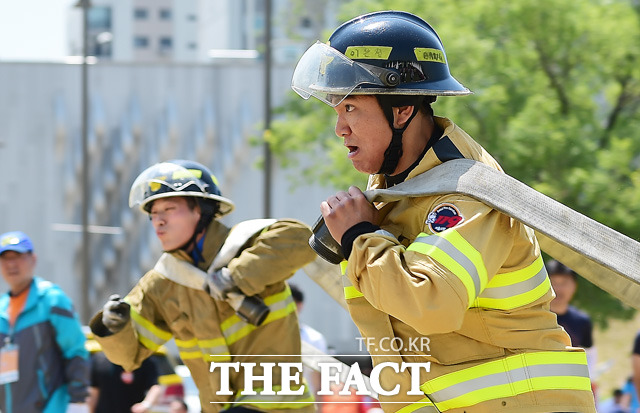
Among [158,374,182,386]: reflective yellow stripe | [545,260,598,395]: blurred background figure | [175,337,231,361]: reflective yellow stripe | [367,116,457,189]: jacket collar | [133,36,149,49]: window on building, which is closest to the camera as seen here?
[367,116,457,189]: jacket collar

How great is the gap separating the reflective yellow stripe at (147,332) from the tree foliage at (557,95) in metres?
10.1

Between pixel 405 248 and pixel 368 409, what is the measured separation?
3801 millimetres

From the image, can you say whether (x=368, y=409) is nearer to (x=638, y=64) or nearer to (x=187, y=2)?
(x=638, y=64)

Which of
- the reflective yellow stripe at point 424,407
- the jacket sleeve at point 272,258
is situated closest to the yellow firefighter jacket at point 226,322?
the jacket sleeve at point 272,258

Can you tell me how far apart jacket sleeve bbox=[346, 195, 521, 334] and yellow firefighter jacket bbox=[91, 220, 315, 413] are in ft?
6.41

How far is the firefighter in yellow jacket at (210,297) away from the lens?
189 inches

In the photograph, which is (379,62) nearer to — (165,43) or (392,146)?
(392,146)

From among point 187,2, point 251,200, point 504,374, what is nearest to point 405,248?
point 504,374

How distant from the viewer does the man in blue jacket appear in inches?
271

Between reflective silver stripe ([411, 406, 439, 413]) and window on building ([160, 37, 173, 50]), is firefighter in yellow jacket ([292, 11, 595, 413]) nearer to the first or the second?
reflective silver stripe ([411, 406, 439, 413])

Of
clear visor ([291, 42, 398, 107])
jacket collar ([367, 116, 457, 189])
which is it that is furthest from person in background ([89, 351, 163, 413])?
clear visor ([291, 42, 398, 107])

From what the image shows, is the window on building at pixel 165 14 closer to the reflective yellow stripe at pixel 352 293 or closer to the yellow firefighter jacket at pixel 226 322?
the yellow firefighter jacket at pixel 226 322

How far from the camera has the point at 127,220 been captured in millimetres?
29672

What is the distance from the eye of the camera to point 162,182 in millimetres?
5098
